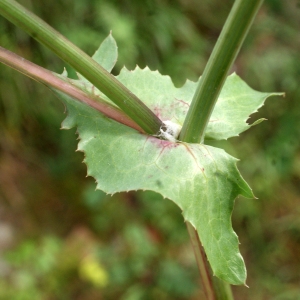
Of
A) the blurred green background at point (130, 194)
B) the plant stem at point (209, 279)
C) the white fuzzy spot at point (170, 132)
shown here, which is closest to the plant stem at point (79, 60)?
the white fuzzy spot at point (170, 132)

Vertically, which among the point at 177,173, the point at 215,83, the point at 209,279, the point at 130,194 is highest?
the point at 130,194

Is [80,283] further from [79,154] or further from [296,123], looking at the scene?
[296,123]

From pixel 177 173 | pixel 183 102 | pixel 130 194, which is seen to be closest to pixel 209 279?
pixel 177 173

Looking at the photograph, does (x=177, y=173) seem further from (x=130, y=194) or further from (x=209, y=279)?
(x=130, y=194)

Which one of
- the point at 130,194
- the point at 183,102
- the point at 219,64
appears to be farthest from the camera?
the point at 130,194

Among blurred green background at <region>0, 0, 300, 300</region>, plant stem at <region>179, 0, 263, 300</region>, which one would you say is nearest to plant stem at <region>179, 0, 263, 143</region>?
plant stem at <region>179, 0, 263, 300</region>

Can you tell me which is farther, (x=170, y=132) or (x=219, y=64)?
(x=170, y=132)

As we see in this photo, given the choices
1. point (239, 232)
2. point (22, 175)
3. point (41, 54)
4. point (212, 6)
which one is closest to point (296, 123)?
point (239, 232)
